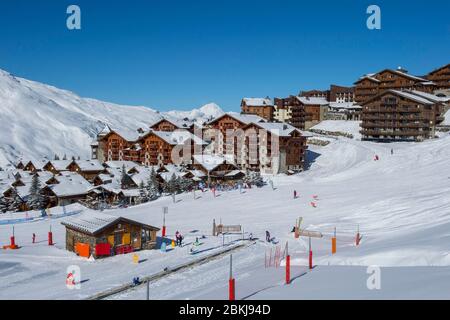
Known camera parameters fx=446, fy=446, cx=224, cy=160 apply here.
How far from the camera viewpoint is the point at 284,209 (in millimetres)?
37312

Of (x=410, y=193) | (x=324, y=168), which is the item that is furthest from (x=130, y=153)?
(x=410, y=193)

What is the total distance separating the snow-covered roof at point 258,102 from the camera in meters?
106

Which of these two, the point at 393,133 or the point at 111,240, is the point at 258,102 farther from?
the point at 111,240

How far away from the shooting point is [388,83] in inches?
3851

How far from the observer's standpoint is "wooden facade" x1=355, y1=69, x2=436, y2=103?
309ft

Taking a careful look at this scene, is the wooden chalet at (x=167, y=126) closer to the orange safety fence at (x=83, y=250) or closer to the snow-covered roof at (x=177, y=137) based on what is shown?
the snow-covered roof at (x=177, y=137)

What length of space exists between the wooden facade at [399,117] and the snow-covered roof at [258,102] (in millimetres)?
30781

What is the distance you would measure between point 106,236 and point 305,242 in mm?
11414

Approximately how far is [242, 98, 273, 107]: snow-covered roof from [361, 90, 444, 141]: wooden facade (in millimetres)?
30781

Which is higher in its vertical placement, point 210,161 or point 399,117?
point 399,117

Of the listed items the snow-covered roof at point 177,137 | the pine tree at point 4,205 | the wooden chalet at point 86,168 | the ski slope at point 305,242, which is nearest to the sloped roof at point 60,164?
the wooden chalet at point 86,168

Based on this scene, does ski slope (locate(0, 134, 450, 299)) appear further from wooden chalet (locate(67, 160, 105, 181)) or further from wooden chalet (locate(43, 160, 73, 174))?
wooden chalet (locate(43, 160, 73, 174))

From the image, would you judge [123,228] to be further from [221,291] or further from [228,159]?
[228,159]

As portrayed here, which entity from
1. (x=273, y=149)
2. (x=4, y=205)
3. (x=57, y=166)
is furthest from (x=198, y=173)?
(x=57, y=166)
